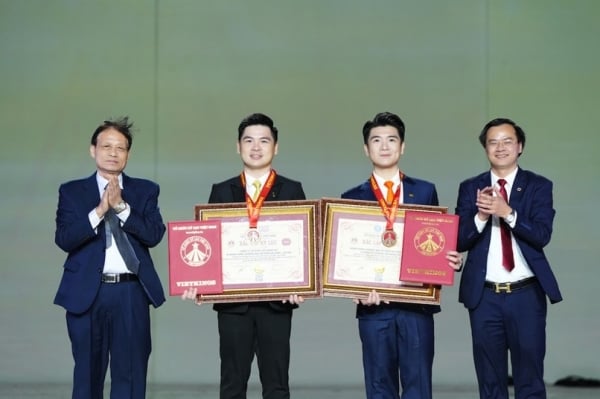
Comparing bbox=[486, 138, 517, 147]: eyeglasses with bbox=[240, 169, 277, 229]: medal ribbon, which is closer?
bbox=[240, 169, 277, 229]: medal ribbon

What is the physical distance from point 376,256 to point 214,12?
2.88 meters

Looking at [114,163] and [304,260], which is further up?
[114,163]

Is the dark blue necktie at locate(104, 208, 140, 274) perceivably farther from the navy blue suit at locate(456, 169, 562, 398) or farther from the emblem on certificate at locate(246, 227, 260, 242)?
the navy blue suit at locate(456, 169, 562, 398)

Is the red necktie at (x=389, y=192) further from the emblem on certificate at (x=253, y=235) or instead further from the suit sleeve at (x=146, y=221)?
the suit sleeve at (x=146, y=221)

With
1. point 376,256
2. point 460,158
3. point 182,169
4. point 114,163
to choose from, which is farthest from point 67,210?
point 460,158

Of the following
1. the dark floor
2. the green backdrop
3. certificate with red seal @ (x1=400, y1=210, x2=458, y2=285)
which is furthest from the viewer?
the green backdrop

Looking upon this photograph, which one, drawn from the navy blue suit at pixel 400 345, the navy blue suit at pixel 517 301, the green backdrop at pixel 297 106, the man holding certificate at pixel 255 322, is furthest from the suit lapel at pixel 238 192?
the green backdrop at pixel 297 106

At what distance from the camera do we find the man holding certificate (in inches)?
169

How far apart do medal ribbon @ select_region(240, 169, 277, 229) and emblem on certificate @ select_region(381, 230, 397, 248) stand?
52 cm

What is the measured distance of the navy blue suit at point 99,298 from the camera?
4.25 meters

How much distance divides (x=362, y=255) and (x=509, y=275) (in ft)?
2.10

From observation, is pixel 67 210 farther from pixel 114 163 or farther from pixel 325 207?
pixel 325 207

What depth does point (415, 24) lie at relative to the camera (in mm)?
6617

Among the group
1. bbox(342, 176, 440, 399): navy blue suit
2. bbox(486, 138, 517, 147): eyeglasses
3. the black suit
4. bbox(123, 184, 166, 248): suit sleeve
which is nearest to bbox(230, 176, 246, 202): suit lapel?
bbox(123, 184, 166, 248): suit sleeve
